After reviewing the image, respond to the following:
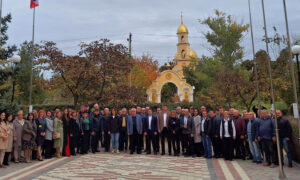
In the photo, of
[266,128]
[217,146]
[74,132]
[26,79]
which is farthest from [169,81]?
[266,128]

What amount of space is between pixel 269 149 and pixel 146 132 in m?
4.96

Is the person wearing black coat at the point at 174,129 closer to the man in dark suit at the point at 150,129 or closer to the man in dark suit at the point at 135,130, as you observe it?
the man in dark suit at the point at 150,129

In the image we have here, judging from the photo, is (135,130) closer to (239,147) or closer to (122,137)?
(122,137)

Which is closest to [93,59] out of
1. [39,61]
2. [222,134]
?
[39,61]

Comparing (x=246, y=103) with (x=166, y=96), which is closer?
(x=246, y=103)

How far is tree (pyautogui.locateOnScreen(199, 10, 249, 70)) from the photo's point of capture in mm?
34438

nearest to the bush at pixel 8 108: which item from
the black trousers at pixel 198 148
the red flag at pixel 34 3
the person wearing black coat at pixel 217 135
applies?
the red flag at pixel 34 3

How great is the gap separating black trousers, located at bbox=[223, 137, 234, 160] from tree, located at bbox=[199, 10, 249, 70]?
25592 mm

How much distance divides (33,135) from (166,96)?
38000 millimetres

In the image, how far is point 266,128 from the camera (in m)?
8.60

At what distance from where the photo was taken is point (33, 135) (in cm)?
976

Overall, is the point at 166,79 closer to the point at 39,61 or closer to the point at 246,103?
the point at 246,103

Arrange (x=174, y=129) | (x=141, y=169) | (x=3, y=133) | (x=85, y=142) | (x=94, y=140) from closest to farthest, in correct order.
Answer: (x=141, y=169), (x=3, y=133), (x=174, y=129), (x=85, y=142), (x=94, y=140)

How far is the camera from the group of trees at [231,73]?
1689 centimetres
